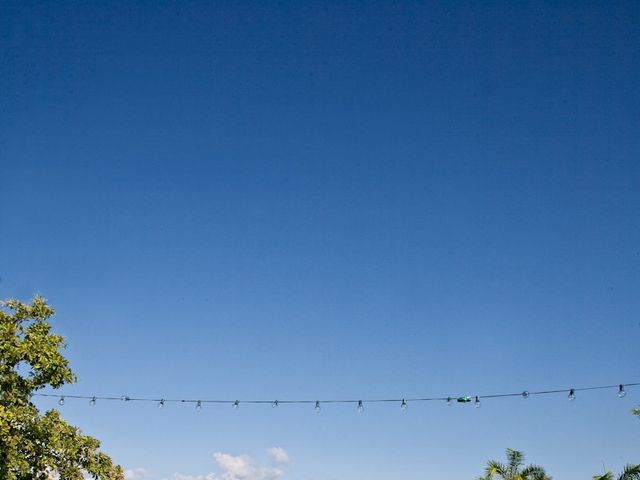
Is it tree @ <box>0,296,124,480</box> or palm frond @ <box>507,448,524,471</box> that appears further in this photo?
palm frond @ <box>507,448,524,471</box>

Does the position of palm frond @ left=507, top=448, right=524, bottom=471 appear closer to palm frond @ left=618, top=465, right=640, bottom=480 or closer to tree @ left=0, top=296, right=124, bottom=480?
palm frond @ left=618, top=465, right=640, bottom=480

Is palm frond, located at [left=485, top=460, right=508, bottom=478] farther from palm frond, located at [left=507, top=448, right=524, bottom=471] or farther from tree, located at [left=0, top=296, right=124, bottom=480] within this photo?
tree, located at [left=0, top=296, right=124, bottom=480]

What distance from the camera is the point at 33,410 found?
20.8 m

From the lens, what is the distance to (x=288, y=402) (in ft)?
83.4

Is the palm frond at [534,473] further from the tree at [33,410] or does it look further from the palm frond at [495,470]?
the tree at [33,410]

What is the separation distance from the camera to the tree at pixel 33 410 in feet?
64.5

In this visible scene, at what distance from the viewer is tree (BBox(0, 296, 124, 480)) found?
1967 cm

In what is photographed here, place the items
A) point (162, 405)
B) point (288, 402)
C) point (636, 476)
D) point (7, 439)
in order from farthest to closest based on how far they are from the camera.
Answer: point (162, 405)
point (288, 402)
point (636, 476)
point (7, 439)

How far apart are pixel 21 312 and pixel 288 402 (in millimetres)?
10664

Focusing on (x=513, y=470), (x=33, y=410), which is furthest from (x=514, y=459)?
(x=33, y=410)

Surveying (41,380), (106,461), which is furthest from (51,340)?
(106,461)

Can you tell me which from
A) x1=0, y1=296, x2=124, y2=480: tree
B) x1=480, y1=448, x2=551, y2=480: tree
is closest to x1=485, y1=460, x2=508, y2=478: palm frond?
x1=480, y1=448, x2=551, y2=480: tree

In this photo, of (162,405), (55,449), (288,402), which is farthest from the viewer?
(162,405)

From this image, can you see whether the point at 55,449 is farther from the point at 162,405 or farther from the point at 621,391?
the point at 621,391
